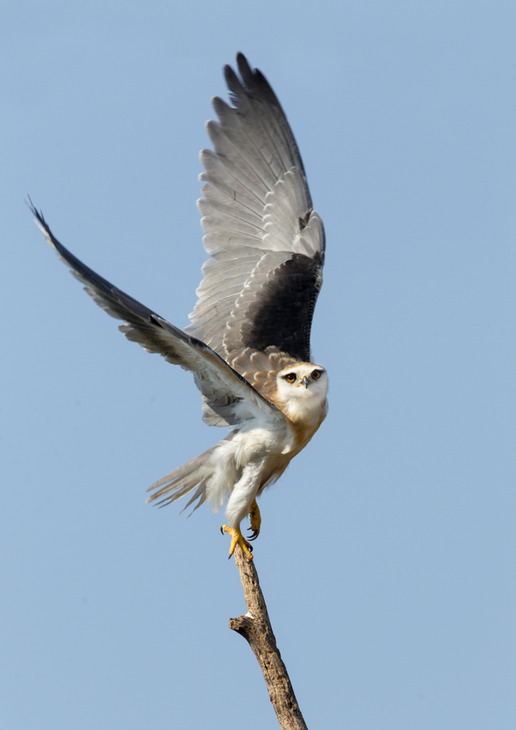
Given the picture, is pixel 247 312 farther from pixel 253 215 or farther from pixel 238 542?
pixel 238 542

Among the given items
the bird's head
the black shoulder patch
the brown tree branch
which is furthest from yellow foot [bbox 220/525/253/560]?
the black shoulder patch

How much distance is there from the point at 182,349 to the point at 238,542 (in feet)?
4.38

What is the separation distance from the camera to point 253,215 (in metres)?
9.48

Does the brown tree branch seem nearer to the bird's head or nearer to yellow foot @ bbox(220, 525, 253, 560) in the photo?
yellow foot @ bbox(220, 525, 253, 560)

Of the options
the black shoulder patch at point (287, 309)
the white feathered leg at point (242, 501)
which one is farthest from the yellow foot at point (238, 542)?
the black shoulder patch at point (287, 309)

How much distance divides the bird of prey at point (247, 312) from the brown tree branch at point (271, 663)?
0.54 m

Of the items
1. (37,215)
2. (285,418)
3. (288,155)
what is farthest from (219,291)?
(37,215)

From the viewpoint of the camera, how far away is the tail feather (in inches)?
298

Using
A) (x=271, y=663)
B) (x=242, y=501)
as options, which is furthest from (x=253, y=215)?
(x=271, y=663)

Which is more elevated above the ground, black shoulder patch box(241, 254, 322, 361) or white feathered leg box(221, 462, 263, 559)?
black shoulder patch box(241, 254, 322, 361)

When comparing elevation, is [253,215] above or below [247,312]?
above

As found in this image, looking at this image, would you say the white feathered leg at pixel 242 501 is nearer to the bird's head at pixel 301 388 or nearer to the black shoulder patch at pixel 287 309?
the bird's head at pixel 301 388

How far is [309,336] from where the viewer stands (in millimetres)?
8812

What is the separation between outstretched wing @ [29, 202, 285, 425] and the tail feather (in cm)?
33
